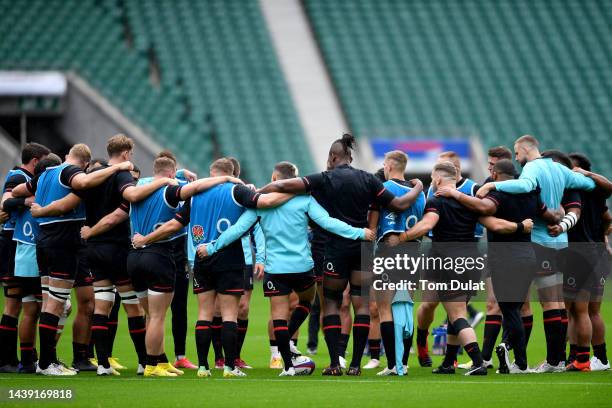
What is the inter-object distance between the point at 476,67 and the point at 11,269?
22.6 meters

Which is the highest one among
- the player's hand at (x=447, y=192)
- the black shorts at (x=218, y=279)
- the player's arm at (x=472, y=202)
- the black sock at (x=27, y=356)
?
the player's hand at (x=447, y=192)

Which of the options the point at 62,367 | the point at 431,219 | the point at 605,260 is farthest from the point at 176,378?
the point at 605,260

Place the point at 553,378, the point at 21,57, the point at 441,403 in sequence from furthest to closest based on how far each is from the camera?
→ the point at 21,57 < the point at 553,378 < the point at 441,403

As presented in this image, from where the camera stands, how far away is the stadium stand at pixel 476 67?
29594mm

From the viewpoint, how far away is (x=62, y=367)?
1029 centimetres

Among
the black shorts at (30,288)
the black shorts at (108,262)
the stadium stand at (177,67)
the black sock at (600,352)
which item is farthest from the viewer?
the stadium stand at (177,67)

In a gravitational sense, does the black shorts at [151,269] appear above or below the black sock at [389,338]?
above

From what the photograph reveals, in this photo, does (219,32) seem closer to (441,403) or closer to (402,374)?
(402,374)

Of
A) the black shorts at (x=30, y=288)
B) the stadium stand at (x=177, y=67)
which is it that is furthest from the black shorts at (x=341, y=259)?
the stadium stand at (x=177, y=67)

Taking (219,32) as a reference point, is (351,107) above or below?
below

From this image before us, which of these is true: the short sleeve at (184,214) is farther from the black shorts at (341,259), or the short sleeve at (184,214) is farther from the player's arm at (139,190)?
the black shorts at (341,259)

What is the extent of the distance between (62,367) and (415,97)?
21.2 meters

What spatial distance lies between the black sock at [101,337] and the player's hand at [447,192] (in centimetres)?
347

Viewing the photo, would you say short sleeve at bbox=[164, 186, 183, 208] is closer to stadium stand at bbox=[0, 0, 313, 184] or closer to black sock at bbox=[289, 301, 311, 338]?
black sock at bbox=[289, 301, 311, 338]
